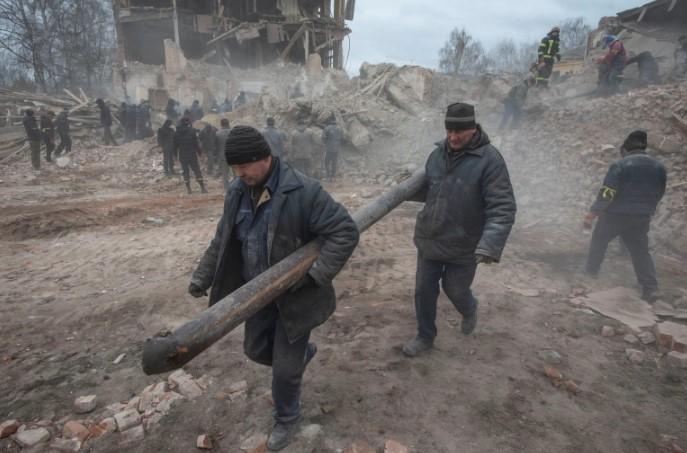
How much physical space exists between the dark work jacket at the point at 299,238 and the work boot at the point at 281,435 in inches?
26.7

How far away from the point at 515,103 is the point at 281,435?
11.1 metres

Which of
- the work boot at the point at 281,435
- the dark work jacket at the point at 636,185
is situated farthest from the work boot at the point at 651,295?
the work boot at the point at 281,435

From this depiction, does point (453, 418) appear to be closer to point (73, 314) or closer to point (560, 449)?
point (560, 449)

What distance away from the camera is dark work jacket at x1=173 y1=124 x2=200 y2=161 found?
9531 mm

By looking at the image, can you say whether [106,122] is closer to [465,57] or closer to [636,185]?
[636,185]

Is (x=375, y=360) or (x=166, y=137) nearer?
(x=375, y=360)

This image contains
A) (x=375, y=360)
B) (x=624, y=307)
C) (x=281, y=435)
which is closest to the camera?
(x=281, y=435)

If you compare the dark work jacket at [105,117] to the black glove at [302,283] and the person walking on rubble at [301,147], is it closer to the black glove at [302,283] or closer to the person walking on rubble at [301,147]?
the person walking on rubble at [301,147]

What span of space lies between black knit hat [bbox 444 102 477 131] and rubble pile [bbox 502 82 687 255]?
534 cm

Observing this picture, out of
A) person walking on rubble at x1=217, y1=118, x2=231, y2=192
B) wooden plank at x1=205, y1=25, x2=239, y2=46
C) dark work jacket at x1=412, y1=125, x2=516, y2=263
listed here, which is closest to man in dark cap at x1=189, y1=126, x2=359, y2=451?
dark work jacket at x1=412, y1=125, x2=516, y2=263

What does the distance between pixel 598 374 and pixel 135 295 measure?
4471 mm

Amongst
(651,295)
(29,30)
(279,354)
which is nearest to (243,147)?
(279,354)

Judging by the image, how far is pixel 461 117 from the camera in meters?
2.64

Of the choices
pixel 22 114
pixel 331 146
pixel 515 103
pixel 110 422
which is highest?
pixel 515 103
